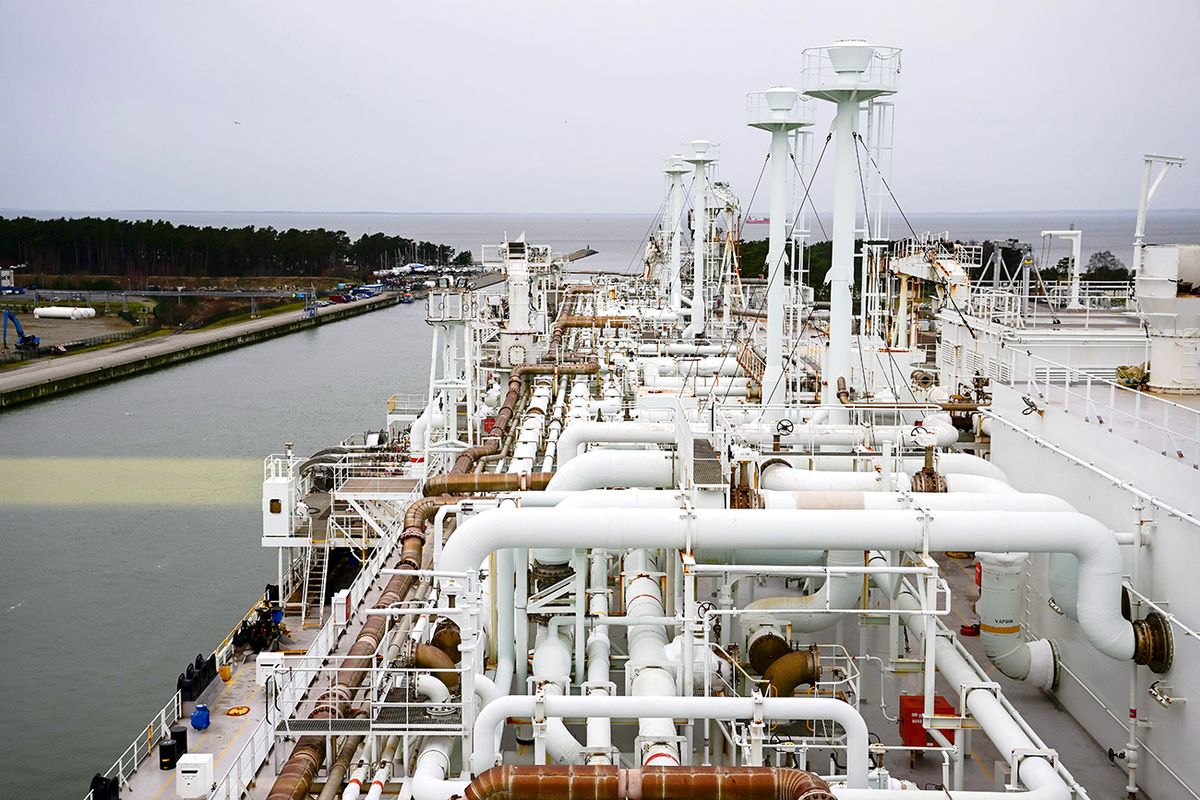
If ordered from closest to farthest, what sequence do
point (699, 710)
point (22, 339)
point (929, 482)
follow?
1. point (699, 710)
2. point (929, 482)
3. point (22, 339)

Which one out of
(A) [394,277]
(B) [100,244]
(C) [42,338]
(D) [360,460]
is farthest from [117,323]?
(D) [360,460]

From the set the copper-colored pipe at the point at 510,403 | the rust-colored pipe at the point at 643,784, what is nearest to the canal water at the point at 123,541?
the copper-colored pipe at the point at 510,403

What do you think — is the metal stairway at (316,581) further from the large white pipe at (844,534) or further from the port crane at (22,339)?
the port crane at (22,339)

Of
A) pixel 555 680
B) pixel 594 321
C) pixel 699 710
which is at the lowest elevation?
pixel 555 680

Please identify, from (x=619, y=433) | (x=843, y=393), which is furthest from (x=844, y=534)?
(x=843, y=393)

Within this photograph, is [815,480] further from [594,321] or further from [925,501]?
[594,321]

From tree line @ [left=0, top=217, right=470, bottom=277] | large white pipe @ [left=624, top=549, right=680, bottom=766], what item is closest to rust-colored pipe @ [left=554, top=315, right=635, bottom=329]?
large white pipe @ [left=624, top=549, right=680, bottom=766]
